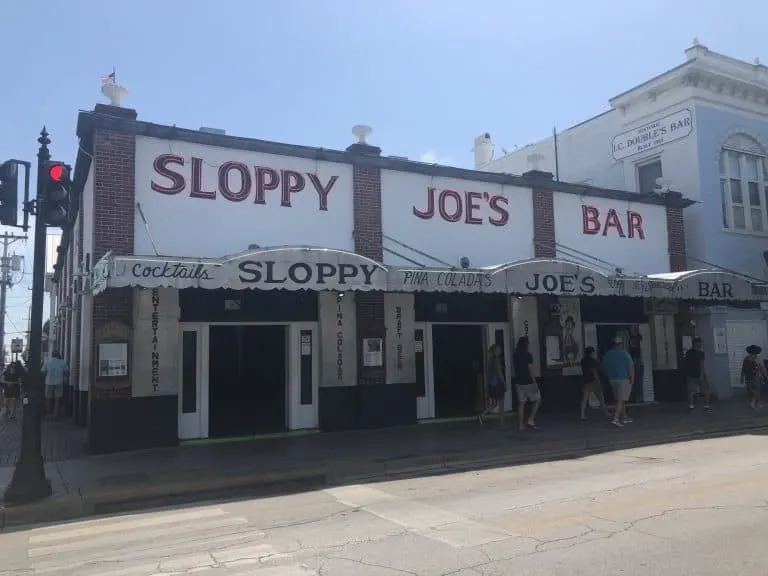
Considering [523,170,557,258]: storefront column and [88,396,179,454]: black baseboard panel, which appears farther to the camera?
[523,170,557,258]: storefront column

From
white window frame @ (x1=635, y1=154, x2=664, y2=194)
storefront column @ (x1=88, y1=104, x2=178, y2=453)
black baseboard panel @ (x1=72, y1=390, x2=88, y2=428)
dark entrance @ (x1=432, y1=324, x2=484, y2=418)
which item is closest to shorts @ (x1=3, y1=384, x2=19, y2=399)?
black baseboard panel @ (x1=72, y1=390, x2=88, y2=428)

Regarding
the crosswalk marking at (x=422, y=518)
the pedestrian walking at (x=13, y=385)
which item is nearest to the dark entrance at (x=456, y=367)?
the crosswalk marking at (x=422, y=518)

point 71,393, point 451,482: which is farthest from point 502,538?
point 71,393

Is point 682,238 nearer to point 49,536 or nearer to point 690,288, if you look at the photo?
point 690,288

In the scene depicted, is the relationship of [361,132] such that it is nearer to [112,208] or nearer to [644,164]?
[112,208]

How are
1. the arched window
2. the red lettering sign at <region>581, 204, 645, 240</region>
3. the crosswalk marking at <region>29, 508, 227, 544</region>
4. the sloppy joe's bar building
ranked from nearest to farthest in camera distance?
the crosswalk marking at <region>29, 508, 227, 544</region> < the sloppy joe's bar building < the red lettering sign at <region>581, 204, 645, 240</region> < the arched window

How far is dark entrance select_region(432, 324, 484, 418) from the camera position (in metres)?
14.9

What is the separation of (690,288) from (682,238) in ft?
15.3

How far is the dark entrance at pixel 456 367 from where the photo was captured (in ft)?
48.9

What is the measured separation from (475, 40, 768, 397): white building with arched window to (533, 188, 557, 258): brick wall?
121 inches

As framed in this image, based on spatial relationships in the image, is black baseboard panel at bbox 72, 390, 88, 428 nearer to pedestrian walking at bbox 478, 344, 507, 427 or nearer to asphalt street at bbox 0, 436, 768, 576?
asphalt street at bbox 0, 436, 768, 576

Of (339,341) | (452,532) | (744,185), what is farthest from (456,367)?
(744,185)

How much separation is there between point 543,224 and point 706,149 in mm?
6963

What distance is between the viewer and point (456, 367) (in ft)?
49.9
